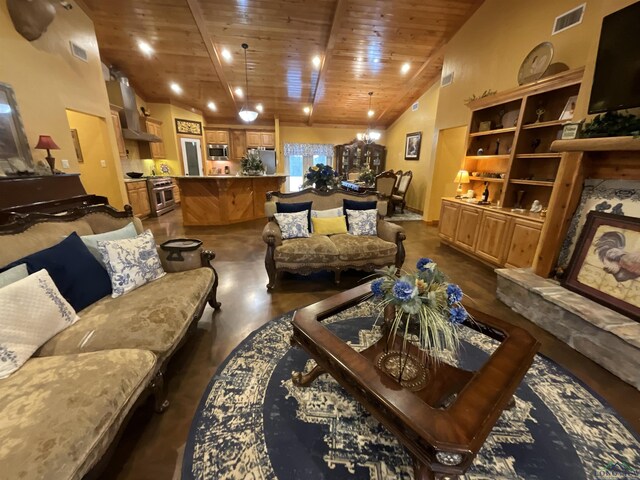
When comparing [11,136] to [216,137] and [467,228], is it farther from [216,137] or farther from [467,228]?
[216,137]

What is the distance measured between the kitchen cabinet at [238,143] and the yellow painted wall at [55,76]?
4.19 meters

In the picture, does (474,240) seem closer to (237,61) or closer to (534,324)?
(534,324)

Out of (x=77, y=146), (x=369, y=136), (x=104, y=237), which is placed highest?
(x=369, y=136)

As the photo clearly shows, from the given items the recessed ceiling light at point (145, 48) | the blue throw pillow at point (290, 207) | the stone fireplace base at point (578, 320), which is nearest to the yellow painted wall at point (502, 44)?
the stone fireplace base at point (578, 320)

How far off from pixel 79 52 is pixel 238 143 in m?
4.75

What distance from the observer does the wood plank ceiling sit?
→ 4.08 meters

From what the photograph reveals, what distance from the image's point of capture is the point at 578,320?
2062 mm

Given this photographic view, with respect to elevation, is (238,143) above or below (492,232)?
above

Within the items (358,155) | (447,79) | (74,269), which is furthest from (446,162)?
(74,269)

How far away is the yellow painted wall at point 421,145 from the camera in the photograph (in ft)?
21.2

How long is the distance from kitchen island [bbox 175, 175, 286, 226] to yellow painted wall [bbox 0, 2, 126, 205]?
1666 millimetres

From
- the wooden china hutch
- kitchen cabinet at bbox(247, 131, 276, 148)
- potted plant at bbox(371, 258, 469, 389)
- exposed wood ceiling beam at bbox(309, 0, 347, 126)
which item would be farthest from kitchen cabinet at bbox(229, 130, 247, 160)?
potted plant at bbox(371, 258, 469, 389)

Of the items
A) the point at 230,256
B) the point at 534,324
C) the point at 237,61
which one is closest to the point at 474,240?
the point at 534,324

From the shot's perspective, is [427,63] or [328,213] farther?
[427,63]
